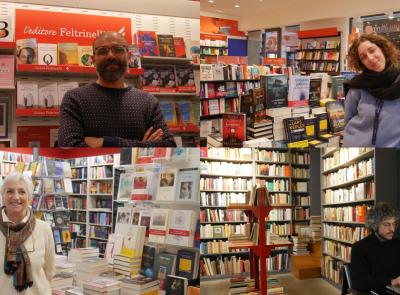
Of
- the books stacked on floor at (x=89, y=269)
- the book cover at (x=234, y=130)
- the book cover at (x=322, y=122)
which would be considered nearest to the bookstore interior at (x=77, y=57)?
the book cover at (x=234, y=130)

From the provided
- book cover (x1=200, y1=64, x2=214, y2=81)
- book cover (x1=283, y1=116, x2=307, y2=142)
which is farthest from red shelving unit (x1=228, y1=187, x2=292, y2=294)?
book cover (x1=200, y1=64, x2=214, y2=81)

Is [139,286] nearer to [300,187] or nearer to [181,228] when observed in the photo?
[181,228]

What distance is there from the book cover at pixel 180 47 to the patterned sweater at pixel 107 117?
1.52m

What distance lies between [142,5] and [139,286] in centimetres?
303

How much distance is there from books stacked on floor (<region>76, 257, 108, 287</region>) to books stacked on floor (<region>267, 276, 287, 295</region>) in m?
0.91

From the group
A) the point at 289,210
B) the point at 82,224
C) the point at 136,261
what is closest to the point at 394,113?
the point at 289,210

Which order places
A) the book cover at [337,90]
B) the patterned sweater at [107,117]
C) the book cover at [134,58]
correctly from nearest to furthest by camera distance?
the patterned sweater at [107,117], the book cover at [134,58], the book cover at [337,90]

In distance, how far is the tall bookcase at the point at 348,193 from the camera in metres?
2.16

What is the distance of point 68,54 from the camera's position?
14.2 feet

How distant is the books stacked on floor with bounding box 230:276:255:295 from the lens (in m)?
2.26

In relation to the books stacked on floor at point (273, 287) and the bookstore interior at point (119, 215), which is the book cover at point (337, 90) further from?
the books stacked on floor at point (273, 287)

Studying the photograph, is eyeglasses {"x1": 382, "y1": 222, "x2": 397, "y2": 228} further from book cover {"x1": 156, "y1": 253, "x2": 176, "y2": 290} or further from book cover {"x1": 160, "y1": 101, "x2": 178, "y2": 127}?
book cover {"x1": 160, "y1": 101, "x2": 178, "y2": 127}

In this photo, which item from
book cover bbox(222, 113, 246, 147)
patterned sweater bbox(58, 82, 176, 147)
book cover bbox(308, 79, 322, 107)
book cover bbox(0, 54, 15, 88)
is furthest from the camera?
book cover bbox(308, 79, 322, 107)

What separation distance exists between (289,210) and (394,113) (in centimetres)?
122
